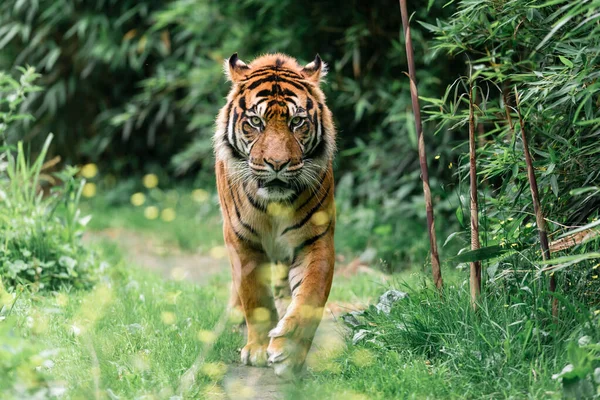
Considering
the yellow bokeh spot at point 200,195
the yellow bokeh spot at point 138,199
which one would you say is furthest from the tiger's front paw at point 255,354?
the yellow bokeh spot at point 138,199

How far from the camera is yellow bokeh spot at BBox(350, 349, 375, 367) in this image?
3699mm

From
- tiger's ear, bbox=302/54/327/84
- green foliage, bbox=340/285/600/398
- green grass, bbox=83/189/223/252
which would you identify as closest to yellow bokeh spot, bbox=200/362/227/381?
green foliage, bbox=340/285/600/398

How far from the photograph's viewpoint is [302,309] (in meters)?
3.96

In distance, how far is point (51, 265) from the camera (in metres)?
5.05

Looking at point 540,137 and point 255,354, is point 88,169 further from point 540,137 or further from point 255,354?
point 540,137

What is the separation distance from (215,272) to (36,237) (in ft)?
6.31

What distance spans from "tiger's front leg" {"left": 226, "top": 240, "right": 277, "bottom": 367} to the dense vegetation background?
0.18 metres

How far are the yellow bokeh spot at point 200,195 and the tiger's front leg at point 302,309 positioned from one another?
15.1ft

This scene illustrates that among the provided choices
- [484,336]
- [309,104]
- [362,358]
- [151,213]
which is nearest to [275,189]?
[309,104]

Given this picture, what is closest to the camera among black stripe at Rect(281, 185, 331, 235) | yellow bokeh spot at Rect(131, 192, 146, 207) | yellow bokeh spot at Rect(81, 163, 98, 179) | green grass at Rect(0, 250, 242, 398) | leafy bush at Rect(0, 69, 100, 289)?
green grass at Rect(0, 250, 242, 398)

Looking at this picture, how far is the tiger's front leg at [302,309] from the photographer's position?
378 centimetres

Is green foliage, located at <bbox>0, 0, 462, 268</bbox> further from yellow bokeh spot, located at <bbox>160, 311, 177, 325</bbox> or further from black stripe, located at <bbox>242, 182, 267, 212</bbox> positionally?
yellow bokeh spot, located at <bbox>160, 311, 177, 325</bbox>

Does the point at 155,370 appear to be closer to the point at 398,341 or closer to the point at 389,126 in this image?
the point at 398,341

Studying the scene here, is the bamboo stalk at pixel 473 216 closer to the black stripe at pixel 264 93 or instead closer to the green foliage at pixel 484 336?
the green foliage at pixel 484 336
